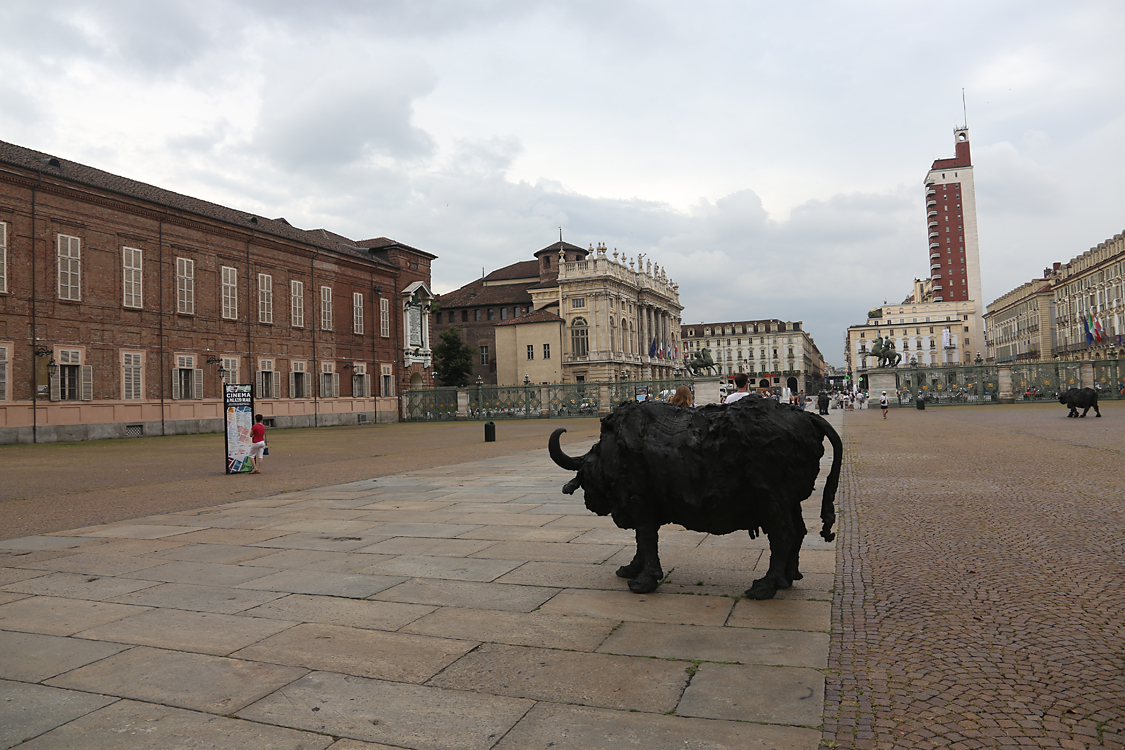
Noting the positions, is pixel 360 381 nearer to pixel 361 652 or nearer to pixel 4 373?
pixel 4 373

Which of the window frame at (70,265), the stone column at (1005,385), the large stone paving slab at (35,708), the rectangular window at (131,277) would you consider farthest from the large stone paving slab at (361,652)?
the stone column at (1005,385)

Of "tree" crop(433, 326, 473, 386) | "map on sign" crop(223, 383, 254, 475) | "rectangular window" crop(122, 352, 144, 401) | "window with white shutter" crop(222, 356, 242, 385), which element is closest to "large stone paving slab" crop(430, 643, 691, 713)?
"map on sign" crop(223, 383, 254, 475)

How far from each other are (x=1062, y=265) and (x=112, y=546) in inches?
4489

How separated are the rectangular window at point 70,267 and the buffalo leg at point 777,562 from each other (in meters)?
33.0

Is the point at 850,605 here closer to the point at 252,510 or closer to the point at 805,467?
the point at 805,467

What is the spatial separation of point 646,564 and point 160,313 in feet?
114

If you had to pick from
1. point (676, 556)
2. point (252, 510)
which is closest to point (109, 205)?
point (252, 510)

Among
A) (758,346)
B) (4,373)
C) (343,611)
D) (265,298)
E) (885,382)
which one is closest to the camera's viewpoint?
(343,611)

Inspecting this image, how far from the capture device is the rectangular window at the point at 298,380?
41.8 m

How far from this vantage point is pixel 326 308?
44.9 metres

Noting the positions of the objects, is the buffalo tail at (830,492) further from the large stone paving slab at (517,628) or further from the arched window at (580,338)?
the arched window at (580,338)

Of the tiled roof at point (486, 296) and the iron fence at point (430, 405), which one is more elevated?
the tiled roof at point (486, 296)

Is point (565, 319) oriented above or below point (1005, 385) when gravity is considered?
above

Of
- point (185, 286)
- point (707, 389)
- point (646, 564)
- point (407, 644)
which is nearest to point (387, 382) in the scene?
point (185, 286)
